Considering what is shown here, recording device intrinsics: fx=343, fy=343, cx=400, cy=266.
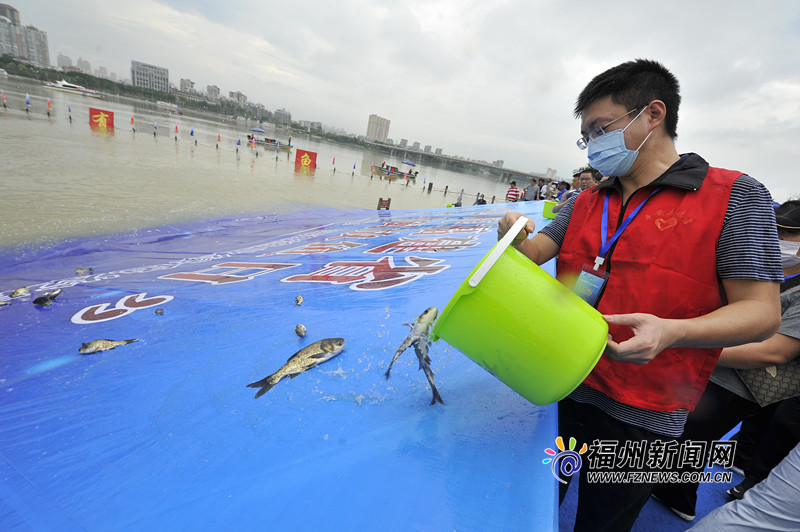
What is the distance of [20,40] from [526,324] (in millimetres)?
152748

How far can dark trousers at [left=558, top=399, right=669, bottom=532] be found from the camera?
117 centimetres

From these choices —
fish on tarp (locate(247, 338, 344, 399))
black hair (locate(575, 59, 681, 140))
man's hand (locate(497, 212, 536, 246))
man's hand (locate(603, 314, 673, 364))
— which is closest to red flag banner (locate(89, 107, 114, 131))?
fish on tarp (locate(247, 338, 344, 399))

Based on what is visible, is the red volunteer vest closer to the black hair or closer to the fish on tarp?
the black hair

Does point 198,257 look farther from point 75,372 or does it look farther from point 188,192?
point 188,192

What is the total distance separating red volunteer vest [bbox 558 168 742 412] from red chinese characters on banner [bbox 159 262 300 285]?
A: 3.19 metres

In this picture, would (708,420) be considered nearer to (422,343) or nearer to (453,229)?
(422,343)

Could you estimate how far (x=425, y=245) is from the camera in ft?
15.6

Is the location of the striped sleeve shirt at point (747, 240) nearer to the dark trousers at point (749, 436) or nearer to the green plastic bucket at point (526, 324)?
the green plastic bucket at point (526, 324)

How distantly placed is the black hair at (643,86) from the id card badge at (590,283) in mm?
579

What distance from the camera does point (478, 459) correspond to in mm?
1205

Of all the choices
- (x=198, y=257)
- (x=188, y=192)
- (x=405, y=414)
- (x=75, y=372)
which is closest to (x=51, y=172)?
(x=188, y=192)

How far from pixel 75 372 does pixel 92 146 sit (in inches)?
795

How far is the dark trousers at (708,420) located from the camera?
1.70m

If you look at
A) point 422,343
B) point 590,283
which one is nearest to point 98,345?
point 422,343
